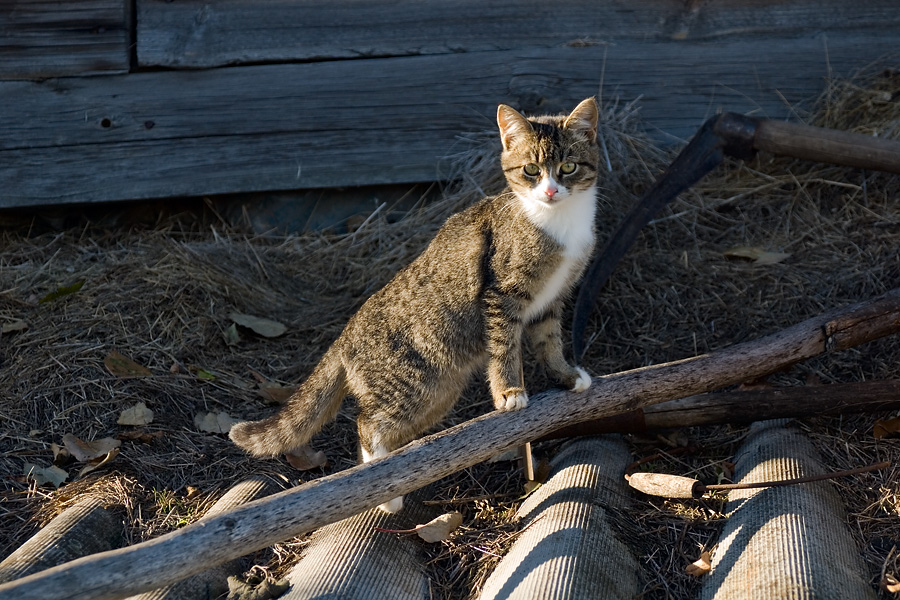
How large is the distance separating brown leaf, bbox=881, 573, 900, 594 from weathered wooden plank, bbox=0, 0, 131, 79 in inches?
198

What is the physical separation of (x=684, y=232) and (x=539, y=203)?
67.9 inches

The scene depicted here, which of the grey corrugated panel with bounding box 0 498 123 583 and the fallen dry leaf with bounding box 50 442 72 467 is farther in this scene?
the fallen dry leaf with bounding box 50 442 72 467

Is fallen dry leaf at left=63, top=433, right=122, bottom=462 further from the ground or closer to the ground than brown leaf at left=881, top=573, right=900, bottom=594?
closer to the ground

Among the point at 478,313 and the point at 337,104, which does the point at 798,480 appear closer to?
the point at 478,313

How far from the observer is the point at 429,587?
9.49ft

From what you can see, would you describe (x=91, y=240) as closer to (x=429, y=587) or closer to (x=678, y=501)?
(x=429, y=587)

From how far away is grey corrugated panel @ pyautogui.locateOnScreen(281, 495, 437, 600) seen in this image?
2.62 metres

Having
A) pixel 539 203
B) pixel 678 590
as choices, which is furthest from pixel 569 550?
pixel 539 203

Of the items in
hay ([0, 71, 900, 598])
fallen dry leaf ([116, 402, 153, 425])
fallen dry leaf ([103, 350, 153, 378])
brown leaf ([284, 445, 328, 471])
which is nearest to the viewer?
hay ([0, 71, 900, 598])

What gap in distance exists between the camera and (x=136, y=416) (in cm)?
379

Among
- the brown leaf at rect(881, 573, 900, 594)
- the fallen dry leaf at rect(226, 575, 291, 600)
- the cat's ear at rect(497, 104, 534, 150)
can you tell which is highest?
the cat's ear at rect(497, 104, 534, 150)

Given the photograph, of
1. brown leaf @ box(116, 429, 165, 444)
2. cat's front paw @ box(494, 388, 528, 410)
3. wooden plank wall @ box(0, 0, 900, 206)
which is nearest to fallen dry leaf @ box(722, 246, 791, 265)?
wooden plank wall @ box(0, 0, 900, 206)

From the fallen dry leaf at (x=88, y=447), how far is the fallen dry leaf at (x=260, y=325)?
3.43 ft

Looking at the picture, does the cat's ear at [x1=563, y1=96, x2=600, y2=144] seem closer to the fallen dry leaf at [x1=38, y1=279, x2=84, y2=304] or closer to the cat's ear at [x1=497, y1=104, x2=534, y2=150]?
the cat's ear at [x1=497, y1=104, x2=534, y2=150]
